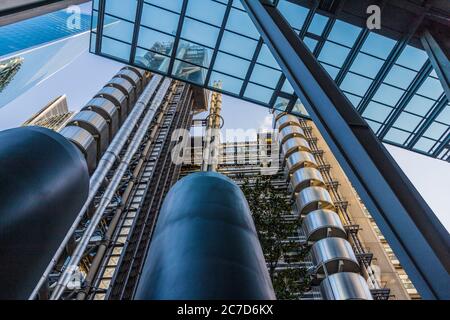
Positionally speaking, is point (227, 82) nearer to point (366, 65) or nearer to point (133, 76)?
point (366, 65)

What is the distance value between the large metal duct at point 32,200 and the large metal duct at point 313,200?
77.9 feet

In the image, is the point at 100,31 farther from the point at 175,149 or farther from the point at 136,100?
the point at 175,149

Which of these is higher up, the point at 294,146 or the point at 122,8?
the point at 294,146

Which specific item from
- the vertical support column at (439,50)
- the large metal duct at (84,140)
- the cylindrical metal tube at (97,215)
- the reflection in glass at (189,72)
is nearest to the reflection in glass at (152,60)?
the reflection in glass at (189,72)

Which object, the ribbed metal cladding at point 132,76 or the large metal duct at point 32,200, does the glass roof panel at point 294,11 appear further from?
the ribbed metal cladding at point 132,76

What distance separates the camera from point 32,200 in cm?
516

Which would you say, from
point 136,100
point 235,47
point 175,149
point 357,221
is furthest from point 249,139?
point 235,47

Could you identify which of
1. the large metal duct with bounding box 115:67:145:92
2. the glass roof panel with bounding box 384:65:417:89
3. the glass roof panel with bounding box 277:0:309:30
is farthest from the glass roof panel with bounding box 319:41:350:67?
the large metal duct with bounding box 115:67:145:92

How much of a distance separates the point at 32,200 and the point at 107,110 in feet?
82.2

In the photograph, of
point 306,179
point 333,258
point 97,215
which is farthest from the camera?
point 306,179

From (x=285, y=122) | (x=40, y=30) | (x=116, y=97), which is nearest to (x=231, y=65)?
(x=116, y=97)

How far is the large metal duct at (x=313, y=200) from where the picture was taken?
2806cm

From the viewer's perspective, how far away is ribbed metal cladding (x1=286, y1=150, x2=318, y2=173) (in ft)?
105
